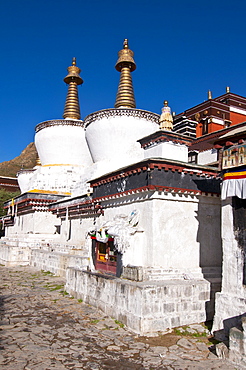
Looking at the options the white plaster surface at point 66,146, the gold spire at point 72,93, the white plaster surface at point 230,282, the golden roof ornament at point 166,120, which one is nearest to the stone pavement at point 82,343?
the white plaster surface at point 230,282

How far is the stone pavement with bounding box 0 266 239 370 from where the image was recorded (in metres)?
5.65

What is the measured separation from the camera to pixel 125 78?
65.4ft

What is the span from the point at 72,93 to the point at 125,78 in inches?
295

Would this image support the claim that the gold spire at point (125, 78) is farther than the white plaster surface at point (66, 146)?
No

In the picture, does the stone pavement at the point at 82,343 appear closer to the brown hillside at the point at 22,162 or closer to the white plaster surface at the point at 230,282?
the white plaster surface at the point at 230,282

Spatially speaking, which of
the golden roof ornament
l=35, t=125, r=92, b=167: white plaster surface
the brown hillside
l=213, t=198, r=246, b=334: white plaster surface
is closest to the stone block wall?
l=213, t=198, r=246, b=334: white plaster surface

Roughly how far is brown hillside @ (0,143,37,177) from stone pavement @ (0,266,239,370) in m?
68.0

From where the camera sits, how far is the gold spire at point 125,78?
18969mm

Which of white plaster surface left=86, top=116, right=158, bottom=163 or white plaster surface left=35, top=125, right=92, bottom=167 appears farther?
white plaster surface left=35, top=125, right=92, bottom=167

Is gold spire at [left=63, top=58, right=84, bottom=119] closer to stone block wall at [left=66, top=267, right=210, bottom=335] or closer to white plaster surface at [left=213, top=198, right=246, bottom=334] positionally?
stone block wall at [left=66, top=267, right=210, bottom=335]

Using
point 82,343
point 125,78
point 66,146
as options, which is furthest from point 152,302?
point 66,146

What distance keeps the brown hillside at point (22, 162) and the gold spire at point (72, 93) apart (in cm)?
4954

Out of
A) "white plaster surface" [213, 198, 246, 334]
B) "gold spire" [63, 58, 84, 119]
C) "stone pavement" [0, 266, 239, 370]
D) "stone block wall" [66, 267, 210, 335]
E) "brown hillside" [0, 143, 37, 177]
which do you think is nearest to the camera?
"stone pavement" [0, 266, 239, 370]

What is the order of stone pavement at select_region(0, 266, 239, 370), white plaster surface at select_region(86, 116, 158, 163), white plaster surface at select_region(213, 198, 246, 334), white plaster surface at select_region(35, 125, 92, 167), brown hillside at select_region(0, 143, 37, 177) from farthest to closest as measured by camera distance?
brown hillside at select_region(0, 143, 37, 177), white plaster surface at select_region(35, 125, 92, 167), white plaster surface at select_region(86, 116, 158, 163), white plaster surface at select_region(213, 198, 246, 334), stone pavement at select_region(0, 266, 239, 370)
